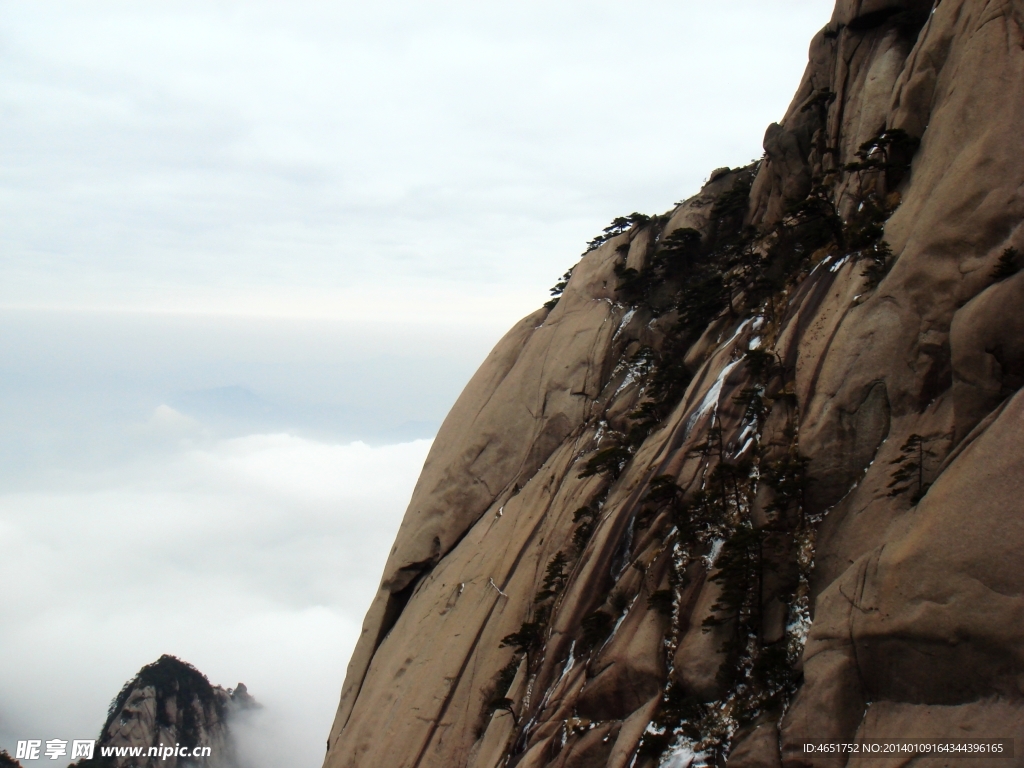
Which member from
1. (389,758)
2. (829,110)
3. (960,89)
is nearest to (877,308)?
(960,89)

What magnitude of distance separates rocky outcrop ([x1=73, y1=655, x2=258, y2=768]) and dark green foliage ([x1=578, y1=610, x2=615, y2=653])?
80.9m

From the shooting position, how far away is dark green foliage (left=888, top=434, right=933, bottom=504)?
1627cm

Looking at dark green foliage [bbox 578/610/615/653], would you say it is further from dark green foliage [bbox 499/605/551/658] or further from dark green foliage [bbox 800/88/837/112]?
dark green foliage [bbox 800/88/837/112]

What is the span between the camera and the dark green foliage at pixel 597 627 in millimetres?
22328

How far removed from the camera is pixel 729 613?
1898cm

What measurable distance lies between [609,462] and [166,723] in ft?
283

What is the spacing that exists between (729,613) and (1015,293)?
10123 millimetres

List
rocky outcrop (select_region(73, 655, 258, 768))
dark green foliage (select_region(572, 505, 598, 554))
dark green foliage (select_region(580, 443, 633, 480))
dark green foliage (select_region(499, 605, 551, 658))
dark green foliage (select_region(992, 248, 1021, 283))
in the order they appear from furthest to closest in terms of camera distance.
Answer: rocky outcrop (select_region(73, 655, 258, 768)), dark green foliage (select_region(580, 443, 633, 480)), dark green foliage (select_region(572, 505, 598, 554)), dark green foliage (select_region(499, 605, 551, 658)), dark green foliage (select_region(992, 248, 1021, 283))

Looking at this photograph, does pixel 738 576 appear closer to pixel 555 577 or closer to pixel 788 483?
pixel 788 483

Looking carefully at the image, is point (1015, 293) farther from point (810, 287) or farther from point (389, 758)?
point (389, 758)

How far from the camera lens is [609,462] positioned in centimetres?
2808

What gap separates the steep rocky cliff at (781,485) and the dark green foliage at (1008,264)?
0.34 m

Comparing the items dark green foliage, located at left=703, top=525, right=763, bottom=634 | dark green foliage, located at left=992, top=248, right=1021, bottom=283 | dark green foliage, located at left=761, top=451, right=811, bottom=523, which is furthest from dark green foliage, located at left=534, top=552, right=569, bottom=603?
dark green foliage, located at left=992, top=248, right=1021, bottom=283

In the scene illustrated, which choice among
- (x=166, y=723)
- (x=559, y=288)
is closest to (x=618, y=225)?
(x=559, y=288)
